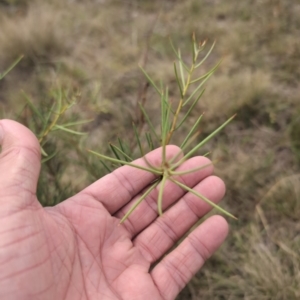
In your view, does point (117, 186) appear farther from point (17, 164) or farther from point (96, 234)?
point (17, 164)

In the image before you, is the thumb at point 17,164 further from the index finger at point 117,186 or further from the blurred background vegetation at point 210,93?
the blurred background vegetation at point 210,93

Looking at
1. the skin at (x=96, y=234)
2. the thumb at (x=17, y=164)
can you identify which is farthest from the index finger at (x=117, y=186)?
the thumb at (x=17, y=164)

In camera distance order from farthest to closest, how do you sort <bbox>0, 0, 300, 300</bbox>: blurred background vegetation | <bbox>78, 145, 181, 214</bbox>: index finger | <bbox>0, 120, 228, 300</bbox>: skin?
<bbox>0, 0, 300, 300</bbox>: blurred background vegetation, <bbox>78, 145, 181, 214</bbox>: index finger, <bbox>0, 120, 228, 300</bbox>: skin

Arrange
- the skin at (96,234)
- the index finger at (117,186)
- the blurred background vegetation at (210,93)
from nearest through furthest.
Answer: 1. the skin at (96,234)
2. the index finger at (117,186)
3. the blurred background vegetation at (210,93)

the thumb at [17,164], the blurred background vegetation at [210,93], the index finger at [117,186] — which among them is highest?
the thumb at [17,164]

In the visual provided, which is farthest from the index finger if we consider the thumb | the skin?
the thumb

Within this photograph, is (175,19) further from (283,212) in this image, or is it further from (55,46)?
(283,212)

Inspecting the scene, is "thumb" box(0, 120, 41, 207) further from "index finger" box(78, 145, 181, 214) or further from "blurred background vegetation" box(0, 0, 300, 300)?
"blurred background vegetation" box(0, 0, 300, 300)
